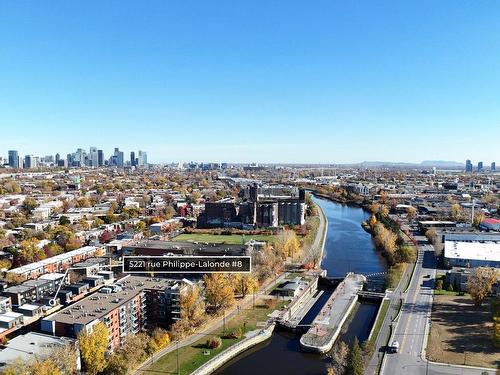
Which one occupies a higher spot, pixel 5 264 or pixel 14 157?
pixel 14 157

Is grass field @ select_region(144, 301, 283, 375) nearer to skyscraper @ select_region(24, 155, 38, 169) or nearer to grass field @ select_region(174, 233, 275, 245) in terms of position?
grass field @ select_region(174, 233, 275, 245)

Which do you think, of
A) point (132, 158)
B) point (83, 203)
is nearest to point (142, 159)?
point (132, 158)

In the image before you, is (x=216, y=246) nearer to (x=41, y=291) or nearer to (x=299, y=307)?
(x=299, y=307)

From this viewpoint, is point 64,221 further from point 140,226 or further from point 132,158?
point 132,158

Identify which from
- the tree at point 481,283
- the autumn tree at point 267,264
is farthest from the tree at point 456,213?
the autumn tree at point 267,264

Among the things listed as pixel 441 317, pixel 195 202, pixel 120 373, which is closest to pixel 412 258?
pixel 441 317

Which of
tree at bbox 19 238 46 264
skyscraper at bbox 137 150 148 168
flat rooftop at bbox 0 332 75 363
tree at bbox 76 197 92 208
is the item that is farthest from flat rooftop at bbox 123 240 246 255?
skyscraper at bbox 137 150 148 168
